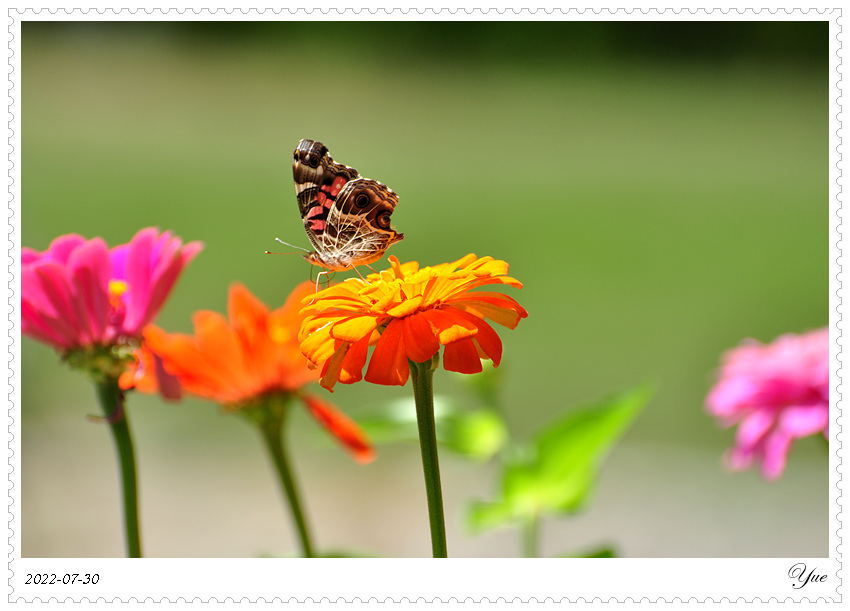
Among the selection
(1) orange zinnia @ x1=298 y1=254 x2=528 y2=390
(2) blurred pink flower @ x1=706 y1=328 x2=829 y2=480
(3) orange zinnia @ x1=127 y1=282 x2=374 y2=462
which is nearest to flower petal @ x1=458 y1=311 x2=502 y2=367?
(1) orange zinnia @ x1=298 y1=254 x2=528 y2=390

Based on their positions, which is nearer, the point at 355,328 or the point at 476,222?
the point at 355,328

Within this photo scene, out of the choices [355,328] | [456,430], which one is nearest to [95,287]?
[355,328]

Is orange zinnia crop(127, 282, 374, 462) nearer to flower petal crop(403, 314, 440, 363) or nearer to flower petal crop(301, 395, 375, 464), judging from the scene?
flower petal crop(301, 395, 375, 464)

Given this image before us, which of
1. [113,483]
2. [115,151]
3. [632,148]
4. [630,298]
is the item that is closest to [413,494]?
[113,483]

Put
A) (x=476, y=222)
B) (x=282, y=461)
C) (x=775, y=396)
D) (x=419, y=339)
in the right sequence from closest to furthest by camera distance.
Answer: (x=419, y=339) → (x=282, y=461) → (x=775, y=396) → (x=476, y=222)

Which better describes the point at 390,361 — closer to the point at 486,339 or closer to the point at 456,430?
the point at 486,339
